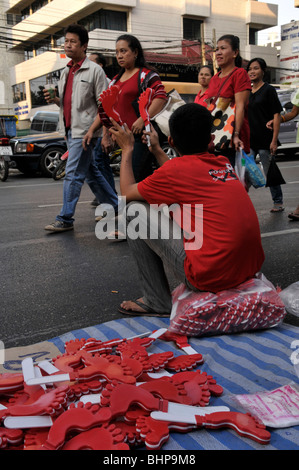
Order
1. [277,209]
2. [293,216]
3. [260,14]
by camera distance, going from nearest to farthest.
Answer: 1. [293,216]
2. [277,209]
3. [260,14]

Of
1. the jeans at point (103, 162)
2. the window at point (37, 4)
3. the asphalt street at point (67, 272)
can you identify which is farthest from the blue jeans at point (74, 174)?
the window at point (37, 4)

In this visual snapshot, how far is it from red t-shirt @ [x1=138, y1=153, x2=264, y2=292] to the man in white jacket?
105 inches

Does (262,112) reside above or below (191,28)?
below

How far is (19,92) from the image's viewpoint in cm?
3428

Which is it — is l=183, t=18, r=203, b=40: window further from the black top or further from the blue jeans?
the blue jeans

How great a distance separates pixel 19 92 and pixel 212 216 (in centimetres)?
3499

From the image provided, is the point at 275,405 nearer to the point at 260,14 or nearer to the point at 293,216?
the point at 293,216

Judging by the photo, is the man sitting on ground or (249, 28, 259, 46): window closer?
the man sitting on ground

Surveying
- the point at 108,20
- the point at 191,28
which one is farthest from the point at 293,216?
the point at 191,28

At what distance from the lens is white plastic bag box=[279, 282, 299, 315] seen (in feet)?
8.86

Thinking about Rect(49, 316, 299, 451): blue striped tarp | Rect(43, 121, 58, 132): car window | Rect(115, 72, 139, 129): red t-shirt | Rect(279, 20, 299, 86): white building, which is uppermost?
Rect(279, 20, 299, 86): white building

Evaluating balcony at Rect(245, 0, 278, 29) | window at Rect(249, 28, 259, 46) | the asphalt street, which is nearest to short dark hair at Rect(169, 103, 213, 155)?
the asphalt street

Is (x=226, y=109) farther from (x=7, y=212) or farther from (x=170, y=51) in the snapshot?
(x=170, y=51)

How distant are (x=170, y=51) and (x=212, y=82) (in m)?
25.3
